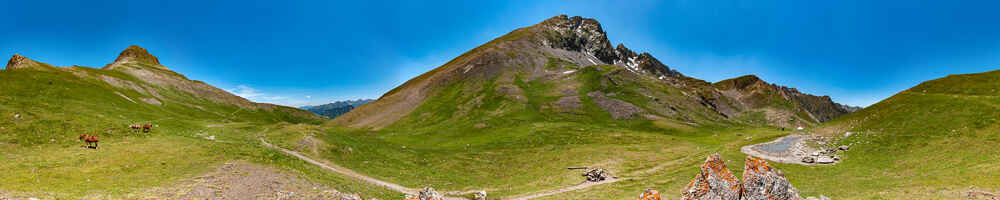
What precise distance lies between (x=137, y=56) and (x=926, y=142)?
248759mm

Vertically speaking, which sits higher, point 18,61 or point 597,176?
point 18,61

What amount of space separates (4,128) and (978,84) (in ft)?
346

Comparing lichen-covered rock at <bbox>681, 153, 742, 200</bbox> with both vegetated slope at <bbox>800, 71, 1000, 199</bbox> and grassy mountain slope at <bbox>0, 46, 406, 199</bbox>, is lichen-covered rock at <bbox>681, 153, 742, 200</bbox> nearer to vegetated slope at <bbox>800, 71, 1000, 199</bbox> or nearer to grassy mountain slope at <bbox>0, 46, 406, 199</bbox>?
vegetated slope at <bbox>800, 71, 1000, 199</bbox>

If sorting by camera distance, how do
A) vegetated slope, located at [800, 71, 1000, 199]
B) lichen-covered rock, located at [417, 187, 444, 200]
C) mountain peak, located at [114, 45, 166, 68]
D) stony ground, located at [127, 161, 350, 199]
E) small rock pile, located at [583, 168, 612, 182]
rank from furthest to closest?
mountain peak, located at [114, 45, 166, 68], small rock pile, located at [583, 168, 612, 182], vegetated slope, located at [800, 71, 1000, 199], stony ground, located at [127, 161, 350, 199], lichen-covered rock, located at [417, 187, 444, 200]

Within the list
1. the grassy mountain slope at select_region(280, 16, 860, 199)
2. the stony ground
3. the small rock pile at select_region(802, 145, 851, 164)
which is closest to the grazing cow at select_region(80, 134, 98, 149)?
the stony ground

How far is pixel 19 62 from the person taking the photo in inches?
3307

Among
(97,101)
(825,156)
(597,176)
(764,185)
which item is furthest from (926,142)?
(97,101)

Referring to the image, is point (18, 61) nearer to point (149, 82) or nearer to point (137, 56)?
point (149, 82)

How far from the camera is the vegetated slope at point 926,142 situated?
20125 mm

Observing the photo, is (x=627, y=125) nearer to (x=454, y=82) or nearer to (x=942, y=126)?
(x=942, y=126)

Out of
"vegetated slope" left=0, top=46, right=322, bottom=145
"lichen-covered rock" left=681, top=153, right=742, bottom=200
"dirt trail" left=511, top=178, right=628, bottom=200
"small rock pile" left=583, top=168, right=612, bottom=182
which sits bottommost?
"dirt trail" left=511, top=178, right=628, bottom=200

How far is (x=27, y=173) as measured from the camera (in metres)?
20.5

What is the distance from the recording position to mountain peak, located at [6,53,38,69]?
3278 inches

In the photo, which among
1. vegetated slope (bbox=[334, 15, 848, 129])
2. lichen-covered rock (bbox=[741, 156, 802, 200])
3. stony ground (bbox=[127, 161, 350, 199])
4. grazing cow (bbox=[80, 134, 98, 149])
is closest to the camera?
lichen-covered rock (bbox=[741, 156, 802, 200])
